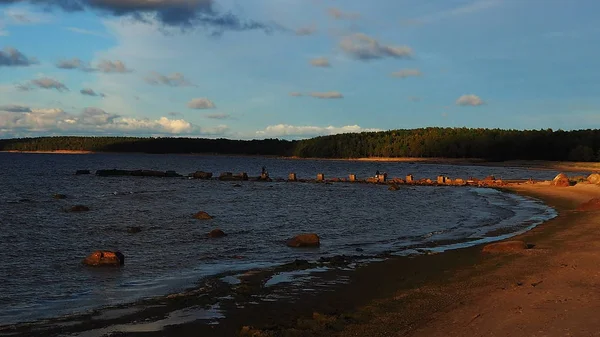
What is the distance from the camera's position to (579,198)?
168 ft

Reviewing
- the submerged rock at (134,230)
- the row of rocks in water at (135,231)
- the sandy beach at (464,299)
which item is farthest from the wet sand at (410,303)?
the submerged rock at (134,230)

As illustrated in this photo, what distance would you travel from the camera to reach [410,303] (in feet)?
48.1

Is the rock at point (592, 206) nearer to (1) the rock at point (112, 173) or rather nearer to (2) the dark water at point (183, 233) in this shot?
(2) the dark water at point (183, 233)

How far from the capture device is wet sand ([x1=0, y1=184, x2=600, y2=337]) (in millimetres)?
12172

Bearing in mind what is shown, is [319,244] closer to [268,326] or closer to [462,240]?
[462,240]

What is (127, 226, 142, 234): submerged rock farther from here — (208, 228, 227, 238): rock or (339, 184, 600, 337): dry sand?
(339, 184, 600, 337): dry sand

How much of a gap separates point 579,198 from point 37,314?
49.0 m

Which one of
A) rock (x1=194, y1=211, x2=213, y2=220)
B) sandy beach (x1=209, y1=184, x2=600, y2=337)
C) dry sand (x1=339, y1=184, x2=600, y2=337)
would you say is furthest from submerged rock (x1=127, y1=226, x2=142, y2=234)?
dry sand (x1=339, y1=184, x2=600, y2=337)

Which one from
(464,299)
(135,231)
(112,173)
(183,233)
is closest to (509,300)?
(464,299)

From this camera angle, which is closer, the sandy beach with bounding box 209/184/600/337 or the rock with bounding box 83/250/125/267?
the sandy beach with bounding box 209/184/600/337

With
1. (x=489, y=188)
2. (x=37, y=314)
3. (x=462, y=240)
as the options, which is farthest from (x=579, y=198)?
(x=37, y=314)

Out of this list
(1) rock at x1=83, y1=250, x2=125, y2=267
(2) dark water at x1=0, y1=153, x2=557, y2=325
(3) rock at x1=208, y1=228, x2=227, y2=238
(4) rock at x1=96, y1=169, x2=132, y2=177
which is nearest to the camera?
(2) dark water at x1=0, y1=153, x2=557, y2=325

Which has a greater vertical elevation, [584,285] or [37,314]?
[584,285]

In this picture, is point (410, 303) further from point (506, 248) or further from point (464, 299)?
point (506, 248)
